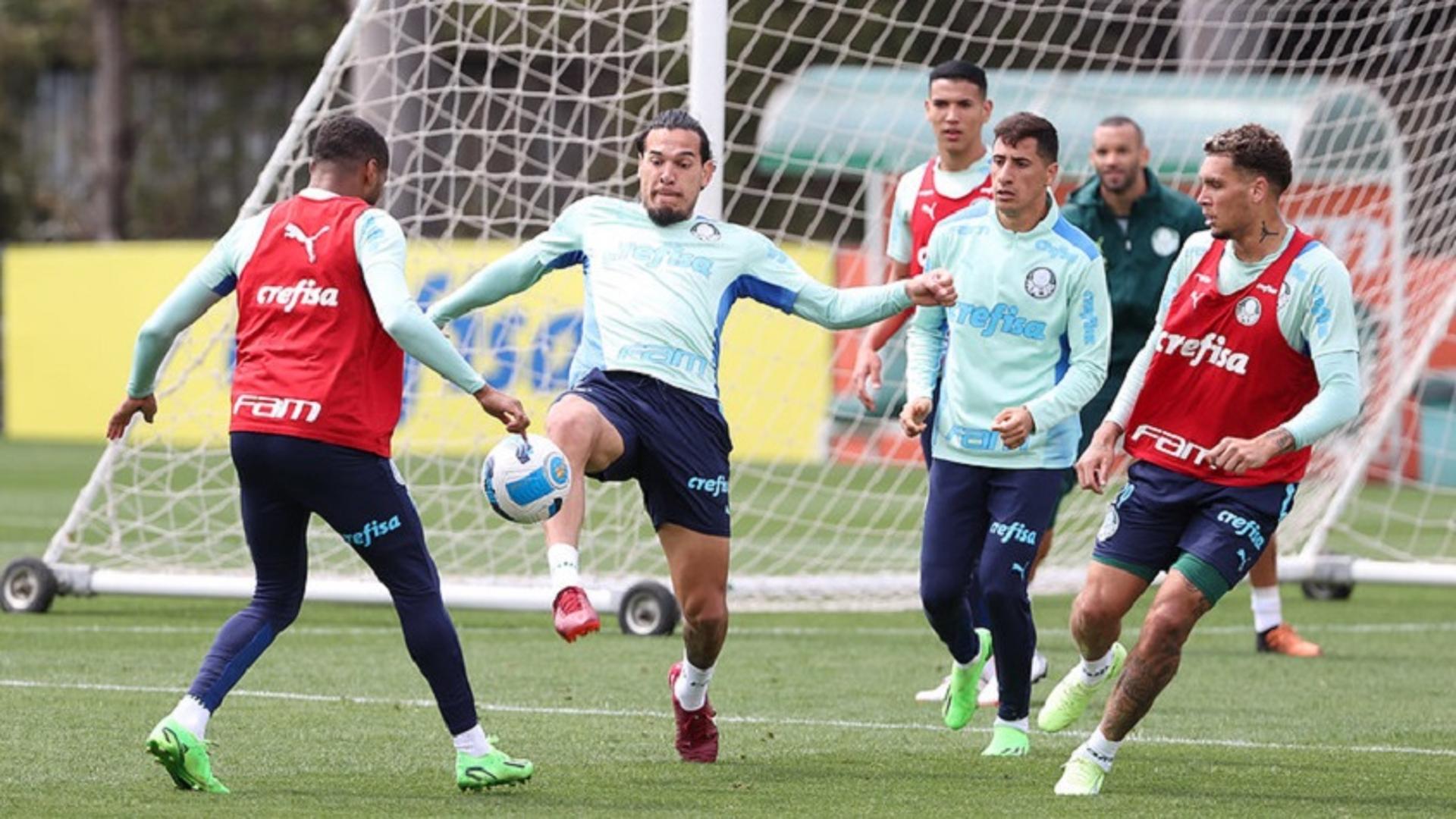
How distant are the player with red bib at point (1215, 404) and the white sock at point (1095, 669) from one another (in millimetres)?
433

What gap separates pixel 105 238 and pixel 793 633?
30.7m

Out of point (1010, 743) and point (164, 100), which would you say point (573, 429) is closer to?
point (1010, 743)

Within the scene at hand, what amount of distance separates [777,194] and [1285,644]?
407 cm

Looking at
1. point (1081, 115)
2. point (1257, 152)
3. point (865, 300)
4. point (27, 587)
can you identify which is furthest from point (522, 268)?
point (1081, 115)

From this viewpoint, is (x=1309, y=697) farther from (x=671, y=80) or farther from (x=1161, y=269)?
(x=671, y=80)

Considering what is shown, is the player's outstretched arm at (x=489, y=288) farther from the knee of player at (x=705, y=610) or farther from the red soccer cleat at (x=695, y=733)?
the red soccer cleat at (x=695, y=733)

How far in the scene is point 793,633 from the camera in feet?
41.5

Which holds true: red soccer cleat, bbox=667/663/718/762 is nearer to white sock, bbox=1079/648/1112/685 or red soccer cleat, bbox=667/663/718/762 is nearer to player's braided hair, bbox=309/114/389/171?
white sock, bbox=1079/648/1112/685

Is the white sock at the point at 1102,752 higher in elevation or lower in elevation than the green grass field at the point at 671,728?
higher

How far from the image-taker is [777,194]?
46.8 feet

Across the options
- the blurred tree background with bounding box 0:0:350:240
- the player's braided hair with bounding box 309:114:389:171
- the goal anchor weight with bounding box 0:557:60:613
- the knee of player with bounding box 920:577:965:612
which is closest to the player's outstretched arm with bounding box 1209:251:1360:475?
the knee of player with bounding box 920:577:965:612

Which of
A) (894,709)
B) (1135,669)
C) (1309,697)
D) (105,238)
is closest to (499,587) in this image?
(894,709)

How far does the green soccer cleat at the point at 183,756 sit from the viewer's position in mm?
6996

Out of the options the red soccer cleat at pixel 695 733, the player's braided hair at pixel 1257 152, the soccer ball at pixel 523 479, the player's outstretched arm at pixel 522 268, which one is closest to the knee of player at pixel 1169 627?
the player's braided hair at pixel 1257 152
